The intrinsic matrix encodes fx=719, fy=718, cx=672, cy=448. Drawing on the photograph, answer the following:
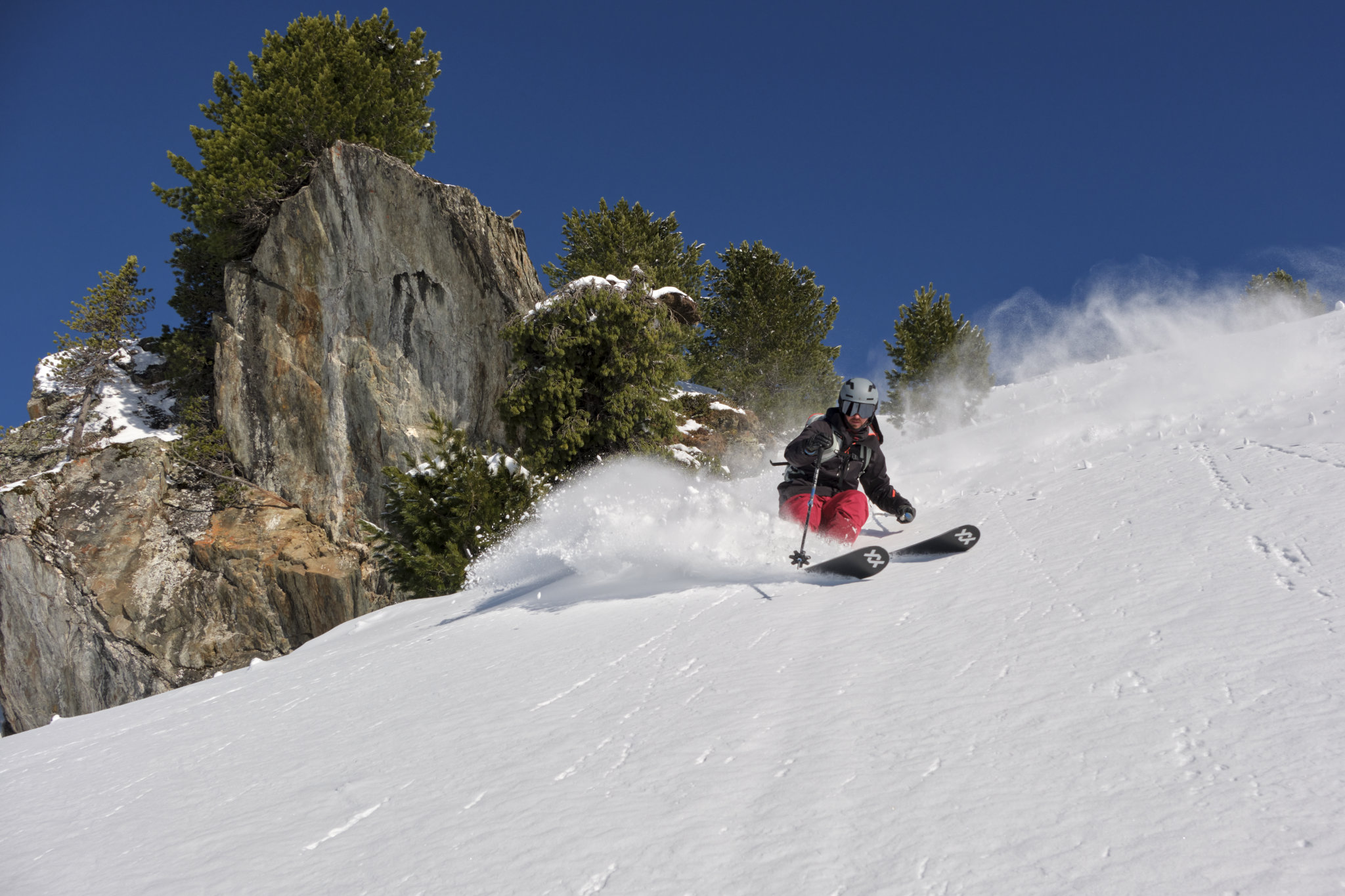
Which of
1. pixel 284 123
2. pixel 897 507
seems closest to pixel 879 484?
pixel 897 507

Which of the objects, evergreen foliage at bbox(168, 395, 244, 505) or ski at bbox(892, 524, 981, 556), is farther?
evergreen foliage at bbox(168, 395, 244, 505)

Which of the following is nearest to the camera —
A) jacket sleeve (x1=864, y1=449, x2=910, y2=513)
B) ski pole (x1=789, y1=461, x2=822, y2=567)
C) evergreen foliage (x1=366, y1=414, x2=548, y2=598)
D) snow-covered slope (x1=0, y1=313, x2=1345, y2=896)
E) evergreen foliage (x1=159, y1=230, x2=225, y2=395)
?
snow-covered slope (x1=0, y1=313, x2=1345, y2=896)

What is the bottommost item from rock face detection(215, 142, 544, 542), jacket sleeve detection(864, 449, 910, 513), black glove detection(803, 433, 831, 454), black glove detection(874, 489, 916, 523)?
black glove detection(874, 489, 916, 523)

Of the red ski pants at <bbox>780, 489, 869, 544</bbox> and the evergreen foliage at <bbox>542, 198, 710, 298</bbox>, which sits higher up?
the evergreen foliage at <bbox>542, 198, 710, 298</bbox>

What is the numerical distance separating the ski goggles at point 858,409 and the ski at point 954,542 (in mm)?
1815

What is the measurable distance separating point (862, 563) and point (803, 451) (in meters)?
1.88

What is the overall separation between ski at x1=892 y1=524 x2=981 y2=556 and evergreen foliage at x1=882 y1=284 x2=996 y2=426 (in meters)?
27.3

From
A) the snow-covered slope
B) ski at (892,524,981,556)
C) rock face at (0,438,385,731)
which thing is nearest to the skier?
the snow-covered slope

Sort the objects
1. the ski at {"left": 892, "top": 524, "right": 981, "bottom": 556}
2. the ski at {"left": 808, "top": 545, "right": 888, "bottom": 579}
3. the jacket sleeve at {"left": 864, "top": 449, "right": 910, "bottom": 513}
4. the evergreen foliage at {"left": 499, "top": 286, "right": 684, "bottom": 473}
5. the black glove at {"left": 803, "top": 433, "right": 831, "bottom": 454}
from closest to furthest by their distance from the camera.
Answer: the ski at {"left": 808, "top": 545, "right": 888, "bottom": 579}, the ski at {"left": 892, "top": 524, "right": 981, "bottom": 556}, the black glove at {"left": 803, "top": 433, "right": 831, "bottom": 454}, the jacket sleeve at {"left": 864, "top": 449, "right": 910, "bottom": 513}, the evergreen foliage at {"left": 499, "top": 286, "right": 684, "bottom": 473}

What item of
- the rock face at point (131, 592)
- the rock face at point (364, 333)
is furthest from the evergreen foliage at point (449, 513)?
the rock face at point (131, 592)

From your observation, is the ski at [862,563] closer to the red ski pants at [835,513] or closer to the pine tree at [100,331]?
the red ski pants at [835,513]

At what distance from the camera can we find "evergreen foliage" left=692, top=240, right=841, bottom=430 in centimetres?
3027

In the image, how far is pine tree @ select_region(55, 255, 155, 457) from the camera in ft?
90.3

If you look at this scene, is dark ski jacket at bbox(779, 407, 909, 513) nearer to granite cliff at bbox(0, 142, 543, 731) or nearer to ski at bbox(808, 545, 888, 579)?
ski at bbox(808, 545, 888, 579)
